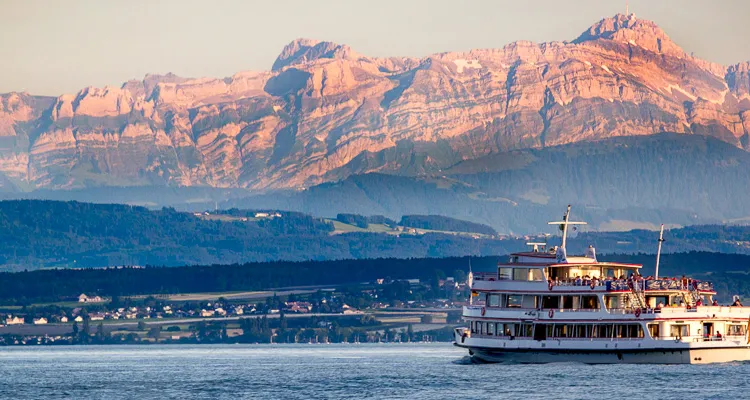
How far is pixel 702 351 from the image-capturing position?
588ft

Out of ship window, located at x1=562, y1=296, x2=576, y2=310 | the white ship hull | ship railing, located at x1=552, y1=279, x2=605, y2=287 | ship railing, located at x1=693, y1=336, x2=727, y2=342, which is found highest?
ship railing, located at x1=552, y1=279, x2=605, y2=287

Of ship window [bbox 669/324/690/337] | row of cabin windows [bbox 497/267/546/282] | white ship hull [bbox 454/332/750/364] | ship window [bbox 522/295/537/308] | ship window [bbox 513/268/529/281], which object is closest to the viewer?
white ship hull [bbox 454/332/750/364]

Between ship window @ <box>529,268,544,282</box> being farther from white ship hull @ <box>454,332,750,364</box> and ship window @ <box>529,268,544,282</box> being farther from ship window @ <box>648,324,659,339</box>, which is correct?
ship window @ <box>648,324,659,339</box>

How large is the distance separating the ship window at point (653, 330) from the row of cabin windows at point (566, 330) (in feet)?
3.01

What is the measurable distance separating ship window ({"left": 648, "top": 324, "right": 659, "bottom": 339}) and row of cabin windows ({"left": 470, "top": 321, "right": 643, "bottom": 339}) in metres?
0.92

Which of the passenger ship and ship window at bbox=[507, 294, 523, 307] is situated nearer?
the passenger ship

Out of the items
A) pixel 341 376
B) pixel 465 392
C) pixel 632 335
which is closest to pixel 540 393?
pixel 465 392

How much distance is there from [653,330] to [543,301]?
1251 cm

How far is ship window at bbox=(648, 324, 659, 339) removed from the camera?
180 metres

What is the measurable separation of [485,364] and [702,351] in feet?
84.9

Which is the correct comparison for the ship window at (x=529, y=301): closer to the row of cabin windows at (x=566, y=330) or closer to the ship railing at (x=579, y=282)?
the row of cabin windows at (x=566, y=330)

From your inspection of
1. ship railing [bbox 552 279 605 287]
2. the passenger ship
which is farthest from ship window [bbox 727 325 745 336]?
ship railing [bbox 552 279 605 287]

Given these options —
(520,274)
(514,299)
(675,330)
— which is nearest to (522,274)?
(520,274)

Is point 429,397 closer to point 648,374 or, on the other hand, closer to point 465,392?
point 465,392
